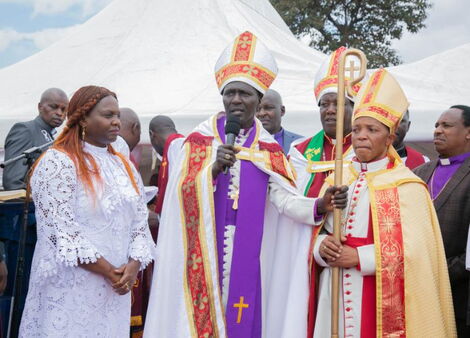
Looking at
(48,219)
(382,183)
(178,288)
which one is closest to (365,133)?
(382,183)

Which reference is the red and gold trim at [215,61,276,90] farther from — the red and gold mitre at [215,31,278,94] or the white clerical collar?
the white clerical collar

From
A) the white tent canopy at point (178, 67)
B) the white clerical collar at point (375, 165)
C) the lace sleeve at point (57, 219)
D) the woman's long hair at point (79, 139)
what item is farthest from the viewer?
the white tent canopy at point (178, 67)

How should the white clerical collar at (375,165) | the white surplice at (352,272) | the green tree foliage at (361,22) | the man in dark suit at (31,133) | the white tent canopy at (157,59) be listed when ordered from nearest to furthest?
the white surplice at (352,272)
the white clerical collar at (375,165)
the man in dark suit at (31,133)
the white tent canopy at (157,59)
the green tree foliage at (361,22)

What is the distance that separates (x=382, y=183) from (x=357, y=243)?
413 millimetres

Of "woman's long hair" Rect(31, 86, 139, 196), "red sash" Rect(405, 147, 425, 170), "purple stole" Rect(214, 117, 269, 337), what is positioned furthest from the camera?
"red sash" Rect(405, 147, 425, 170)

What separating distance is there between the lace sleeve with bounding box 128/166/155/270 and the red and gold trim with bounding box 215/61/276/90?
1034 mm

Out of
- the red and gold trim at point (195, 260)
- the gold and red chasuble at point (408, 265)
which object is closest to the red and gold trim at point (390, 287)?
the gold and red chasuble at point (408, 265)

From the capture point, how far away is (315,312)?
441 centimetres

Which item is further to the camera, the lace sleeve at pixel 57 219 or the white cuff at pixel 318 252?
the white cuff at pixel 318 252

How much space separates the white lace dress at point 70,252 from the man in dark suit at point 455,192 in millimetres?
2311

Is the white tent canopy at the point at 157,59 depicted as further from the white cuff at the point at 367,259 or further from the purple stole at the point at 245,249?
the white cuff at the point at 367,259

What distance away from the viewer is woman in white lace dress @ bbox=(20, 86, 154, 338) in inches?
151

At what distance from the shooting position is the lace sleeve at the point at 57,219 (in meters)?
3.81

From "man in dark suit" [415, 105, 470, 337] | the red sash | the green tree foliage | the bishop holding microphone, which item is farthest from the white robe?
the green tree foliage
